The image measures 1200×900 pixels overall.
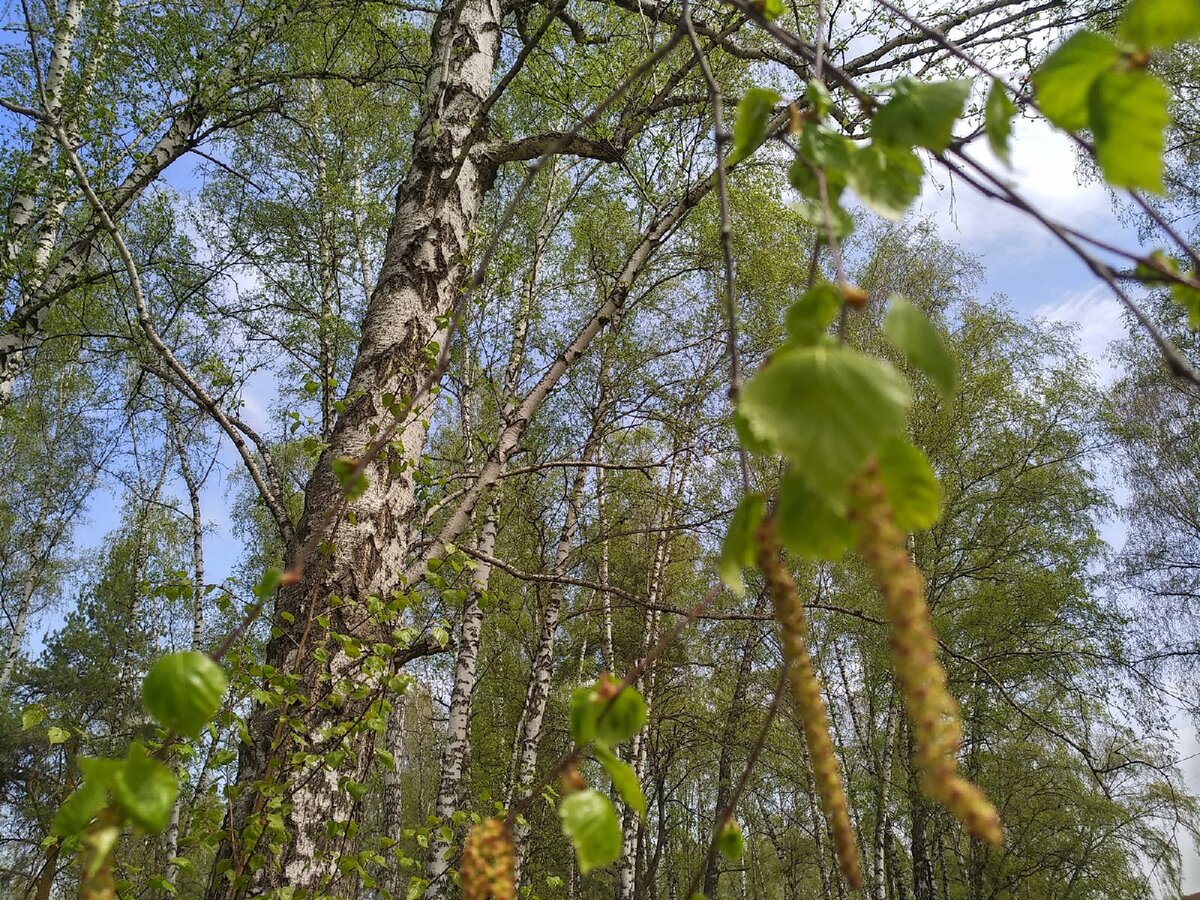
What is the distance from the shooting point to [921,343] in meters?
0.42

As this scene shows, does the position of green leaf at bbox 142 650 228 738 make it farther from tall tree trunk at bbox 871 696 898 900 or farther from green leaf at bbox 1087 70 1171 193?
tall tree trunk at bbox 871 696 898 900

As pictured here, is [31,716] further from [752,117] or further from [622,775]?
[752,117]

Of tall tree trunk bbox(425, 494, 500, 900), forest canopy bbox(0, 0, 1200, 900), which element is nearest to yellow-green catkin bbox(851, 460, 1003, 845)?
forest canopy bbox(0, 0, 1200, 900)

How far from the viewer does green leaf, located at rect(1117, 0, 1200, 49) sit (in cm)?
42

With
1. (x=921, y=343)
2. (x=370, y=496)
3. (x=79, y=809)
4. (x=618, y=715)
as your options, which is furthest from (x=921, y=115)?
(x=370, y=496)

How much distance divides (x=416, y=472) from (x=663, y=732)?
37.6 feet

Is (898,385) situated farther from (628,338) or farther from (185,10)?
(628,338)

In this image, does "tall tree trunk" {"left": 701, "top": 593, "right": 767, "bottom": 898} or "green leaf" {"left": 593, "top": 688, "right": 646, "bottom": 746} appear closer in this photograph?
"green leaf" {"left": 593, "top": 688, "right": 646, "bottom": 746}

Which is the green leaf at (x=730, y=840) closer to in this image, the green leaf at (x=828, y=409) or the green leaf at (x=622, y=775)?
the green leaf at (x=622, y=775)

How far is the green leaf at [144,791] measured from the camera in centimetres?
49

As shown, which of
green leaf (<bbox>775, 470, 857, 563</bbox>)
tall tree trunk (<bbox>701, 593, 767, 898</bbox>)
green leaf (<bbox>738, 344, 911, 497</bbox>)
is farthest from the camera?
tall tree trunk (<bbox>701, 593, 767, 898</bbox>)

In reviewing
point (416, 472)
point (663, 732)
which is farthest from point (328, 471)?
point (663, 732)

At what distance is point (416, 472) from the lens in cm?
220

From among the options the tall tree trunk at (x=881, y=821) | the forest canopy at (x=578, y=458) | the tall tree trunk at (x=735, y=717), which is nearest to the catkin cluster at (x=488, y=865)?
the forest canopy at (x=578, y=458)
